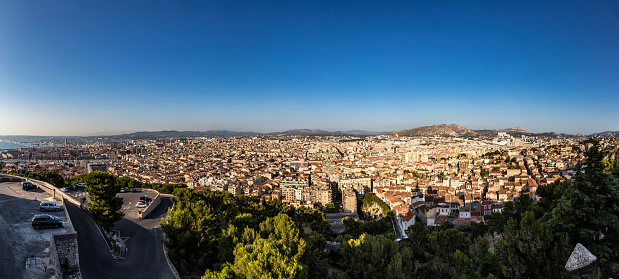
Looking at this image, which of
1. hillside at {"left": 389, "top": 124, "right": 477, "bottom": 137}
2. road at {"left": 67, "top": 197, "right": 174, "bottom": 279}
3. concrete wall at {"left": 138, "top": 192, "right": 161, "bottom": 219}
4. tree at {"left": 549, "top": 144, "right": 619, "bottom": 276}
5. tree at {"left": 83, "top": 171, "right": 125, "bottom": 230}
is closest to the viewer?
road at {"left": 67, "top": 197, "right": 174, "bottom": 279}

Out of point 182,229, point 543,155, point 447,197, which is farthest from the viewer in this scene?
point 543,155

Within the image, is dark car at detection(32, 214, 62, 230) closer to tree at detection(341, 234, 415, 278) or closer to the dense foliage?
the dense foliage

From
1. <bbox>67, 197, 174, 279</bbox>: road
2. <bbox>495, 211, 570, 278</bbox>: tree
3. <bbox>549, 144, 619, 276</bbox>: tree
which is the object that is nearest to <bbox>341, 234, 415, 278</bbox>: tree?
<bbox>495, 211, 570, 278</bbox>: tree

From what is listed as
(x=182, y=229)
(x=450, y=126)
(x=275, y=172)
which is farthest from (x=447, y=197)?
(x=450, y=126)

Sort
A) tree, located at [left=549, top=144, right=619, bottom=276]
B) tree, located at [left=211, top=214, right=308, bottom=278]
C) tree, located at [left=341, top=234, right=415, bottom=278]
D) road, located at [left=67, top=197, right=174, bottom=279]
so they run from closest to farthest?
1. tree, located at [left=211, top=214, right=308, bottom=278]
2. road, located at [left=67, top=197, right=174, bottom=279]
3. tree, located at [left=549, top=144, right=619, bottom=276]
4. tree, located at [left=341, top=234, right=415, bottom=278]

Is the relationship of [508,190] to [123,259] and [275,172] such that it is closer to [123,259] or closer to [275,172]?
[123,259]

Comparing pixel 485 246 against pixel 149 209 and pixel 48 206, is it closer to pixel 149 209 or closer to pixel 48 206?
pixel 149 209

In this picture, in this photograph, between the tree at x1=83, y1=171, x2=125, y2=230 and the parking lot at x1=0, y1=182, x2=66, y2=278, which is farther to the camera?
the tree at x1=83, y1=171, x2=125, y2=230
